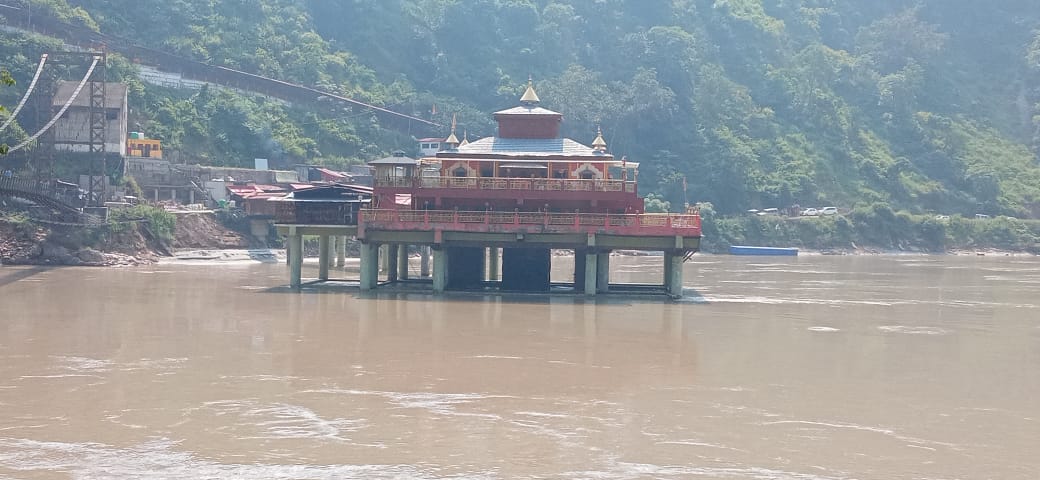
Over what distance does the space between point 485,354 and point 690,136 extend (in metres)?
99.2

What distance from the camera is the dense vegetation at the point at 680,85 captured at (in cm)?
11344

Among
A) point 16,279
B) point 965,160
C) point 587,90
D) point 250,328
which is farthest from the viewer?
point 965,160

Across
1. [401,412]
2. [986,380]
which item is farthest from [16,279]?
[986,380]

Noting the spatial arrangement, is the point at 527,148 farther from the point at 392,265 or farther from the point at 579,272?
the point at 392,265

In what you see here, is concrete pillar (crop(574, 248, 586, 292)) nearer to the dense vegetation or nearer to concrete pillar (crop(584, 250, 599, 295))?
concrete pillar (crop(584, 250, 599, 295))

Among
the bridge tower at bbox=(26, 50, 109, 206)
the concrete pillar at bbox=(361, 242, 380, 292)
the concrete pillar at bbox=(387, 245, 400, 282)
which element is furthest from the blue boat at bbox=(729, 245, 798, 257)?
the concrete pillar at bbox=(361, 242, 380, 292)

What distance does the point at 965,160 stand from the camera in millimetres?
135750

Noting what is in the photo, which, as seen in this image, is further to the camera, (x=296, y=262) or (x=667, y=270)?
(x=667, y=270)

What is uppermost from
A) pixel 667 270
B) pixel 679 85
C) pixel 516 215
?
pixel 679 85

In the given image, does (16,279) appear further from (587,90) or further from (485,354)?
(587,90)

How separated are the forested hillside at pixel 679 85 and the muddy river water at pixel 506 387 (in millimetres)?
59545

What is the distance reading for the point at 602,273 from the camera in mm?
54000

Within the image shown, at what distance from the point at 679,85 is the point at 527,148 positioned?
279 feet

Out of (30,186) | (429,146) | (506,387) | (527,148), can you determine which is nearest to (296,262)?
(527,148)
